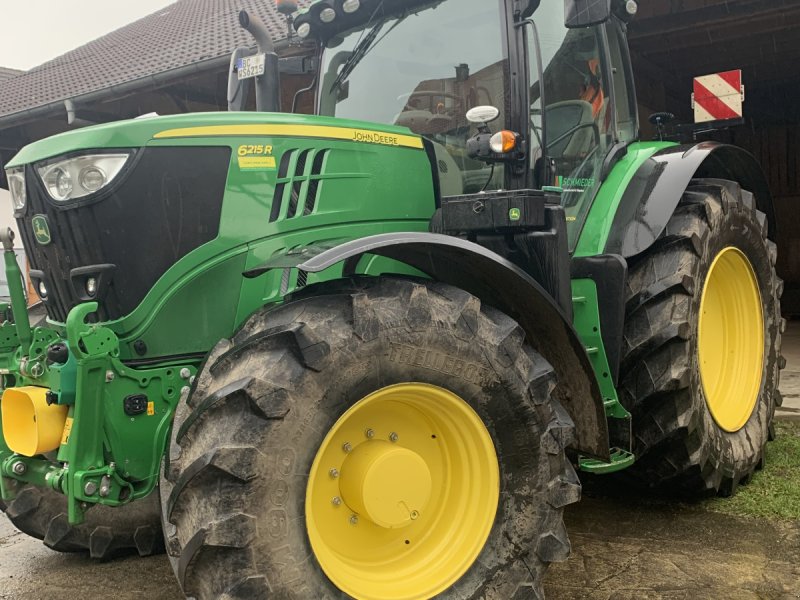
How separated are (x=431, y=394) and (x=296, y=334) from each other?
54 cm

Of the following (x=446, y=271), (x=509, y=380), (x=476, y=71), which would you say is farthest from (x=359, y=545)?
(x=476, y=71)

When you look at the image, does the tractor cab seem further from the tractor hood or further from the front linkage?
the front linkage

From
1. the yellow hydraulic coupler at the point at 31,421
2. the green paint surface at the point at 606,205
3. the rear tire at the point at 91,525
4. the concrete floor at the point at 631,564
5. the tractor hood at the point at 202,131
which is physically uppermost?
the tractor hood at the point at 202,131

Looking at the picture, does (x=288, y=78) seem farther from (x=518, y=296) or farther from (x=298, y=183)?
(x=518, y=296)

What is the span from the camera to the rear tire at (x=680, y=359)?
12.1 feet

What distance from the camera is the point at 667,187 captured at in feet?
12.8

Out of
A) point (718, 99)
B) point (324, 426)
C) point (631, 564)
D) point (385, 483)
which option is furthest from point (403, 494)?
point (718, 99)

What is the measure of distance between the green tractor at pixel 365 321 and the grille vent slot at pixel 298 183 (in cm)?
1

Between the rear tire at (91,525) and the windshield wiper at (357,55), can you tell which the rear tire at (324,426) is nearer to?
the rear tire at (91,525)

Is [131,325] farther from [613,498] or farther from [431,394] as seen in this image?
[613,498]

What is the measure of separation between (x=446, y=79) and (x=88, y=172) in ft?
5.00

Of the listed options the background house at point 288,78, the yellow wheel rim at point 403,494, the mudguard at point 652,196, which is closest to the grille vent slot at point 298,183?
the yellow wheel rim at point 403,494

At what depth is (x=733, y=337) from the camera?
15.1 ft

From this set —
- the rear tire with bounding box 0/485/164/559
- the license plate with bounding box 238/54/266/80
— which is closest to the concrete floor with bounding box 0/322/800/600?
the rear tire with bounding box 0/485/164/559
